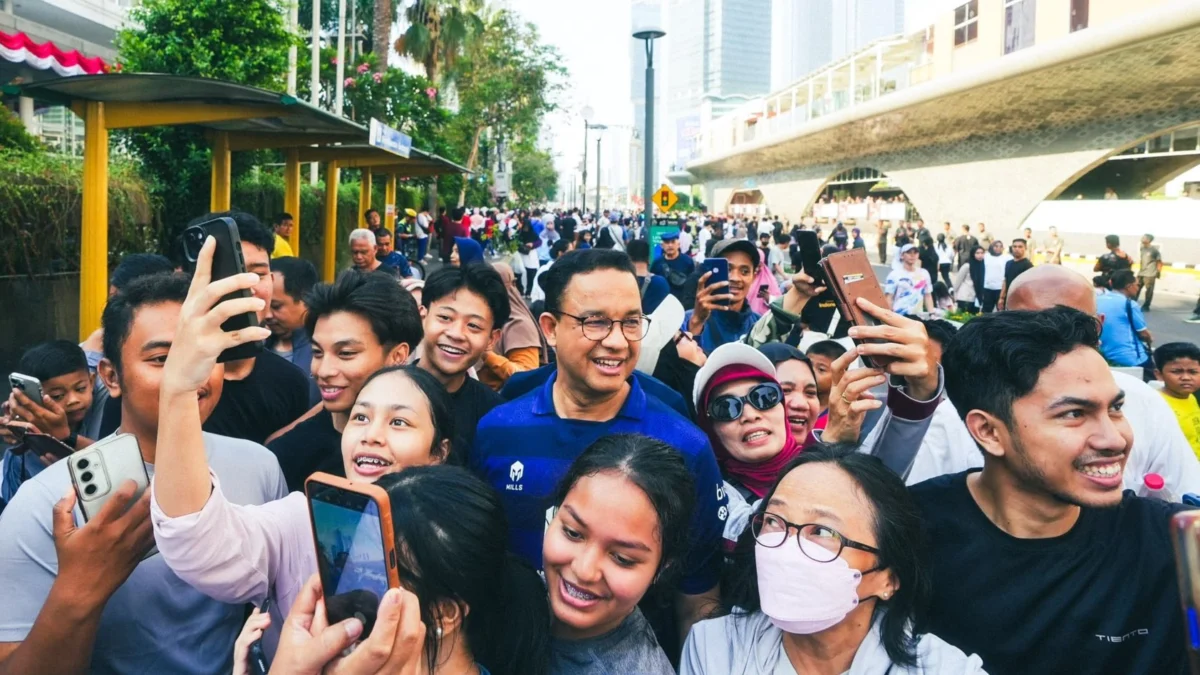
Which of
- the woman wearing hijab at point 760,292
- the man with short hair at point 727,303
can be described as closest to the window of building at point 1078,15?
the woman wearing hijab at point 760,292

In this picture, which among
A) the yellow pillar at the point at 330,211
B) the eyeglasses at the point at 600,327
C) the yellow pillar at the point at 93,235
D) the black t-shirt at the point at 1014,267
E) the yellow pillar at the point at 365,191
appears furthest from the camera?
the yellow pillar at the point at 365,191

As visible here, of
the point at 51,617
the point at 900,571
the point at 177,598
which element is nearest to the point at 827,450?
the point at 900,571

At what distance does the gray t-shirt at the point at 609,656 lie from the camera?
2209 mm

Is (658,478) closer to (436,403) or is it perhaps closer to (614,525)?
(614,525)

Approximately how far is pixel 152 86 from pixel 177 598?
595 cm

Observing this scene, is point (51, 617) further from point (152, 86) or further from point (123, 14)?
point (123, 14)

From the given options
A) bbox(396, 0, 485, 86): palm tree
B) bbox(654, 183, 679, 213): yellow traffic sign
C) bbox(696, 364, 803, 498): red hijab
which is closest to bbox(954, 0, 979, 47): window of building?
bbox(396, 0, 485, 86): palm tree

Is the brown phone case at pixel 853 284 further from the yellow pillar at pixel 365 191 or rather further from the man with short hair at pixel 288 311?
the yellow pillar at pixel 365 191

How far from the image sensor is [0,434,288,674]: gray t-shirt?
208 cm

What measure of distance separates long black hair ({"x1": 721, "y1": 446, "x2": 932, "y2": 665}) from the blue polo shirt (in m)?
0.33

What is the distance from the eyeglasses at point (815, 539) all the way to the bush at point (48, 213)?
30.2ft

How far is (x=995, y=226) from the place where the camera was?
105 ft

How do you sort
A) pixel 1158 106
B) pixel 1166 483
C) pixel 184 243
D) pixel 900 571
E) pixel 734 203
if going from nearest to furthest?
pixel 900 571
pixel 184 243
pixel 1166 483
pixel 1158 106
pixel 734 203

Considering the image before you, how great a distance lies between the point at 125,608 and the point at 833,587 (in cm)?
168
